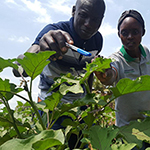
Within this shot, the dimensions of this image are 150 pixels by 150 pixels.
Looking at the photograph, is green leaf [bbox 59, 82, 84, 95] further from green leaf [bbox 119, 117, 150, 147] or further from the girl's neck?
the girl's neck

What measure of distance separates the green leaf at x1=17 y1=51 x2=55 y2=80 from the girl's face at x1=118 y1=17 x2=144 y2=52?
1.25 m

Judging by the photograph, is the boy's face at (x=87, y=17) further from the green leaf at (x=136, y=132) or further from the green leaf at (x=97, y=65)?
the green leaf at (x=136, y=132)

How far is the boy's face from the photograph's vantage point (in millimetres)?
1465

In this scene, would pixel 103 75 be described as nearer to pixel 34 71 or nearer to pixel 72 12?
pixel 34 71

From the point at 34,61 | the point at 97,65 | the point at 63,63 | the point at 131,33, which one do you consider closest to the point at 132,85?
the point at 97,65

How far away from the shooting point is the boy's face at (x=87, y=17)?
1.46 metres

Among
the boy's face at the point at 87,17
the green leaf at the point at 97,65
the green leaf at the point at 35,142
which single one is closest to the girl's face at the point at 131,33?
the boy's face at the point at 87,17

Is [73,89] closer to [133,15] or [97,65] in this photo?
[97,65]

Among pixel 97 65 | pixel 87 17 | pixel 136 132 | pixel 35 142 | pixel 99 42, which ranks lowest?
pixel 136 132

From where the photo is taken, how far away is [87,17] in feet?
4.90

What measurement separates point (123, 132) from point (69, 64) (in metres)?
1.04

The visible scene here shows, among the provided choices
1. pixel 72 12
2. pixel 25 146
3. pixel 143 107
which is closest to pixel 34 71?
pixel 25 146

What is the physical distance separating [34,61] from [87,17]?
1.10 metres

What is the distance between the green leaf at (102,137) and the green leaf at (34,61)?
0.26 metres
